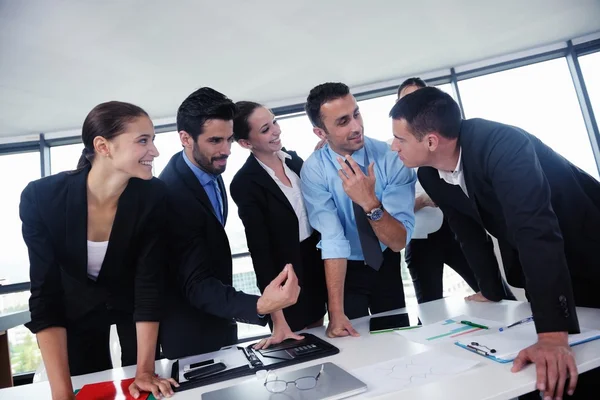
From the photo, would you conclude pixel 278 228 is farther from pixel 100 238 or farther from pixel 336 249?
pixel 100 238

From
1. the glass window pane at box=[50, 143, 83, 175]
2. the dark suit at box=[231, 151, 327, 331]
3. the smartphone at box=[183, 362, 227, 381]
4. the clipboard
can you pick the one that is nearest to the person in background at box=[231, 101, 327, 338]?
the dark suit at box=[231, 151, 327, 331]

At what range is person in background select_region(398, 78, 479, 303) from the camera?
6.81 feet

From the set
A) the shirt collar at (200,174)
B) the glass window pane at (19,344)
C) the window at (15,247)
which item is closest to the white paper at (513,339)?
the shirt collar at (200,174)

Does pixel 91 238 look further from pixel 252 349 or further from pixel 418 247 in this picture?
pixel 418 247

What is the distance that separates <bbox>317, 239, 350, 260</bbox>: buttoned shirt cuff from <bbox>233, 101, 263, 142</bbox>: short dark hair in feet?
2.48

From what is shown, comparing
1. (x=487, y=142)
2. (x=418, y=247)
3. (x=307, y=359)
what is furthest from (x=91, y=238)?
(x=418, y=247)

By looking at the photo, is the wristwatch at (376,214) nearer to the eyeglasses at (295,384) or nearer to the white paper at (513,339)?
the white paper at (513,339)

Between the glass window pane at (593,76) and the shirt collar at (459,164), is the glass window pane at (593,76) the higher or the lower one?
the higher one

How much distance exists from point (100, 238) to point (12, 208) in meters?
4.57

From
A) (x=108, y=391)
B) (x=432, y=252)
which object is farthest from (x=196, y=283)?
(x=432, y=252)

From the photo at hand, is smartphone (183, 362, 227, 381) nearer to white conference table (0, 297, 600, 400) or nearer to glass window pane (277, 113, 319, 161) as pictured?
white conference table (0, 297, 600, 400)

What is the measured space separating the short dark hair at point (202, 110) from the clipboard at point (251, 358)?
39.5 inches

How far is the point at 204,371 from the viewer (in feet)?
3.70

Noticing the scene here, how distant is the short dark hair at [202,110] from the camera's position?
6.03 ft
